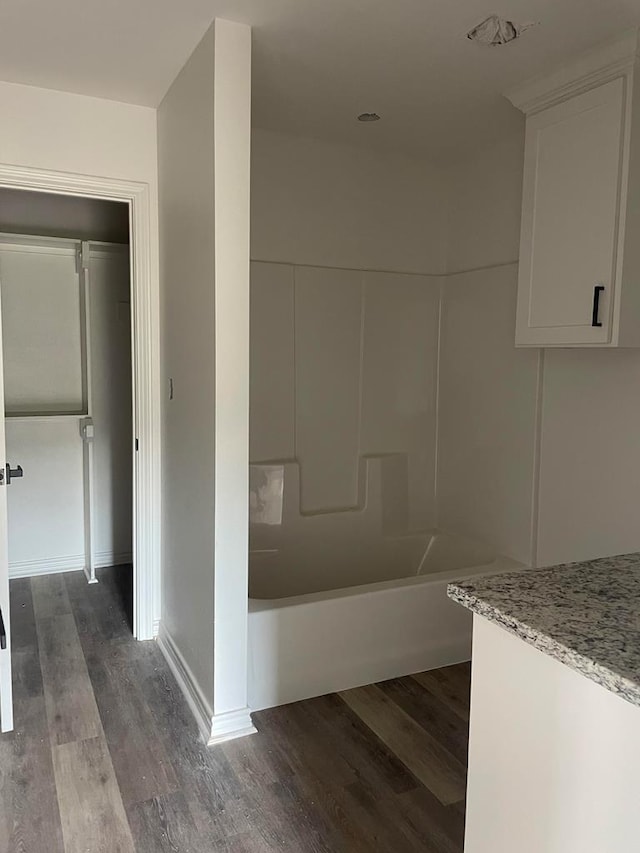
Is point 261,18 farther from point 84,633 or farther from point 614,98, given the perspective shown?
point 84,633

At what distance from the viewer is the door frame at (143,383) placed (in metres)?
2.81

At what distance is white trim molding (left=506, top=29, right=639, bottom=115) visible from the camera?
214cm

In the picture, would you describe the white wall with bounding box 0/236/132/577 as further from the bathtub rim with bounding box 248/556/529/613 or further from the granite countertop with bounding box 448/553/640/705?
the granite countertop with bounding box 448/553/640/705

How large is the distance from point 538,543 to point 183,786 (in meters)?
1.89

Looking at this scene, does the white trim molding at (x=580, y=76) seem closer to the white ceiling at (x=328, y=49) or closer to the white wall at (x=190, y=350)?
the white ceiling at (x=328, y=49)

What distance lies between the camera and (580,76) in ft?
7.57

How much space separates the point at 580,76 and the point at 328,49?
877 millimetres

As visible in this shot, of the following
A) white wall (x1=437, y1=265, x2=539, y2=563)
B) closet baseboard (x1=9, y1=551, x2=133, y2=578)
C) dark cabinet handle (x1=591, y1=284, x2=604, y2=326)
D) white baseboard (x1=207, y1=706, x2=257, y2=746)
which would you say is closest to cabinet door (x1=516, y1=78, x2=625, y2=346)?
dark cabinet handle (x1=591, y1=284, x2=604, y2=326)

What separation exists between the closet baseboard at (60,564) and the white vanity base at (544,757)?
3.34m

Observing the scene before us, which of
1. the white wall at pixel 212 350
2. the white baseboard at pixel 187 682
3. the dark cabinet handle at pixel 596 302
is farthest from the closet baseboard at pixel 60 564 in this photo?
the dark cabinet handle at pixel 596 302

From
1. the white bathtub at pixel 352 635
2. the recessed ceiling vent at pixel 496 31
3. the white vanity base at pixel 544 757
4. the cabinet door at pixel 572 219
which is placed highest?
the recessed ceiling vent at pixel 496 31

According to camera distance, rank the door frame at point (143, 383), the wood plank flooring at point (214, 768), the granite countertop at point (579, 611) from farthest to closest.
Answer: the door frame at point (143, 383), the wood plank flooring at point (214, 768), the granite countertop at point (579, 611)

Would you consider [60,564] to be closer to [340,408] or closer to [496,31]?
[340,408]

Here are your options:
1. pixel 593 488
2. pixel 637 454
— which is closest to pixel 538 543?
pixel 593 488
